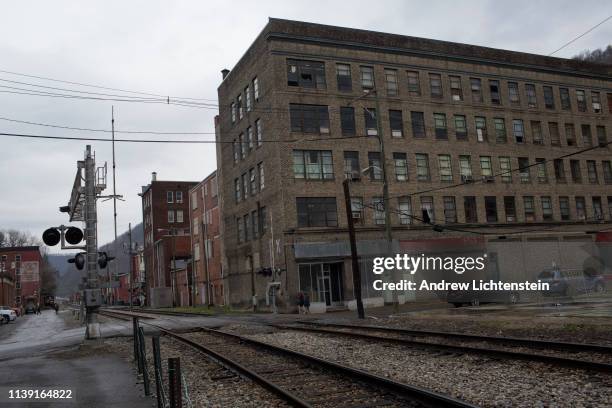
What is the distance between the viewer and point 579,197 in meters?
51.3

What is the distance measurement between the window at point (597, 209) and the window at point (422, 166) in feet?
58.4

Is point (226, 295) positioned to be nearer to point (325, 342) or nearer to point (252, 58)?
point (252, 58)

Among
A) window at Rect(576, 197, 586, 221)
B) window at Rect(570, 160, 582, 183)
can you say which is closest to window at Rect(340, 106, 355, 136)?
window at Rect(570, 160, 582, 183)

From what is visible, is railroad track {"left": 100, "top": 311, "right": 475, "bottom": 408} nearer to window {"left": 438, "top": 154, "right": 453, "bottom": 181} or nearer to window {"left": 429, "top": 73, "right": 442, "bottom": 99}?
window {"left": 438, "top": 154, "right": 453, "bottom": 181}

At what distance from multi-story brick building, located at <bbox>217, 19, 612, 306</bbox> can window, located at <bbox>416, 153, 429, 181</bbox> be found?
0.09 meters

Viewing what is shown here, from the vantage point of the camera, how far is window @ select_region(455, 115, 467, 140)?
47.4 m

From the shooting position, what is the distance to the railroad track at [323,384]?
8462 mm

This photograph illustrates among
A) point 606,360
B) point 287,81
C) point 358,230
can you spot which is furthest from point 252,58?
point 606,360

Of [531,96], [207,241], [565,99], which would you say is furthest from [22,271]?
[565,99]

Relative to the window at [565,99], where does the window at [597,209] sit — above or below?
below

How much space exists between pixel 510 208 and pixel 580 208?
26.1ft

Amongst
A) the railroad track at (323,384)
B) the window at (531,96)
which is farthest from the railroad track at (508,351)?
the window at (531,96)

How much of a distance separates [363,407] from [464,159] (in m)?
41.3

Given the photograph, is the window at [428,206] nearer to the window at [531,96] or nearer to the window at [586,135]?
the window at [531,96]
